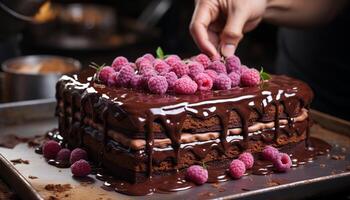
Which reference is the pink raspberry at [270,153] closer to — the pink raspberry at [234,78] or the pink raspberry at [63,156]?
the pink raspberry at [234,78]

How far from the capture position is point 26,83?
255 centimetres

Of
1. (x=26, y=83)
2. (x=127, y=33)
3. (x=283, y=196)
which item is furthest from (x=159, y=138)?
(x=127, y=33)

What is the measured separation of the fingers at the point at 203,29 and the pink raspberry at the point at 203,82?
29 cm

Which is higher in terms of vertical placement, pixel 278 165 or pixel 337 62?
pixel 337 62

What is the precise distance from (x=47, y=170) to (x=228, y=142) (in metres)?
0.53

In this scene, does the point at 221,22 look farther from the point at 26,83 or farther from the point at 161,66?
the point at 26,83

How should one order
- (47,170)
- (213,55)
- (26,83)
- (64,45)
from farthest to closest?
(64,45) → (26,83) → (213,55) → (47,170)

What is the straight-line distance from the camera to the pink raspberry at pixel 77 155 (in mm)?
1959

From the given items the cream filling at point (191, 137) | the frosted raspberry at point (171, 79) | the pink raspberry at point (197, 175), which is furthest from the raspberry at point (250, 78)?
the pink raspberry at point (197, 175)

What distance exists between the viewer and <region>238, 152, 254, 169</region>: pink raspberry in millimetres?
1928

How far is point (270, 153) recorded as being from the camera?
1988 millimetres

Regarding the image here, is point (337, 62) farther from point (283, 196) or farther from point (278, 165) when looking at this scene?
point (283, 196)

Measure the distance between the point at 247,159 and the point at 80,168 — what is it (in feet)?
1.57

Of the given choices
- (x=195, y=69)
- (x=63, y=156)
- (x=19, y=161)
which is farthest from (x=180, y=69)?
(x=19, y=161)
